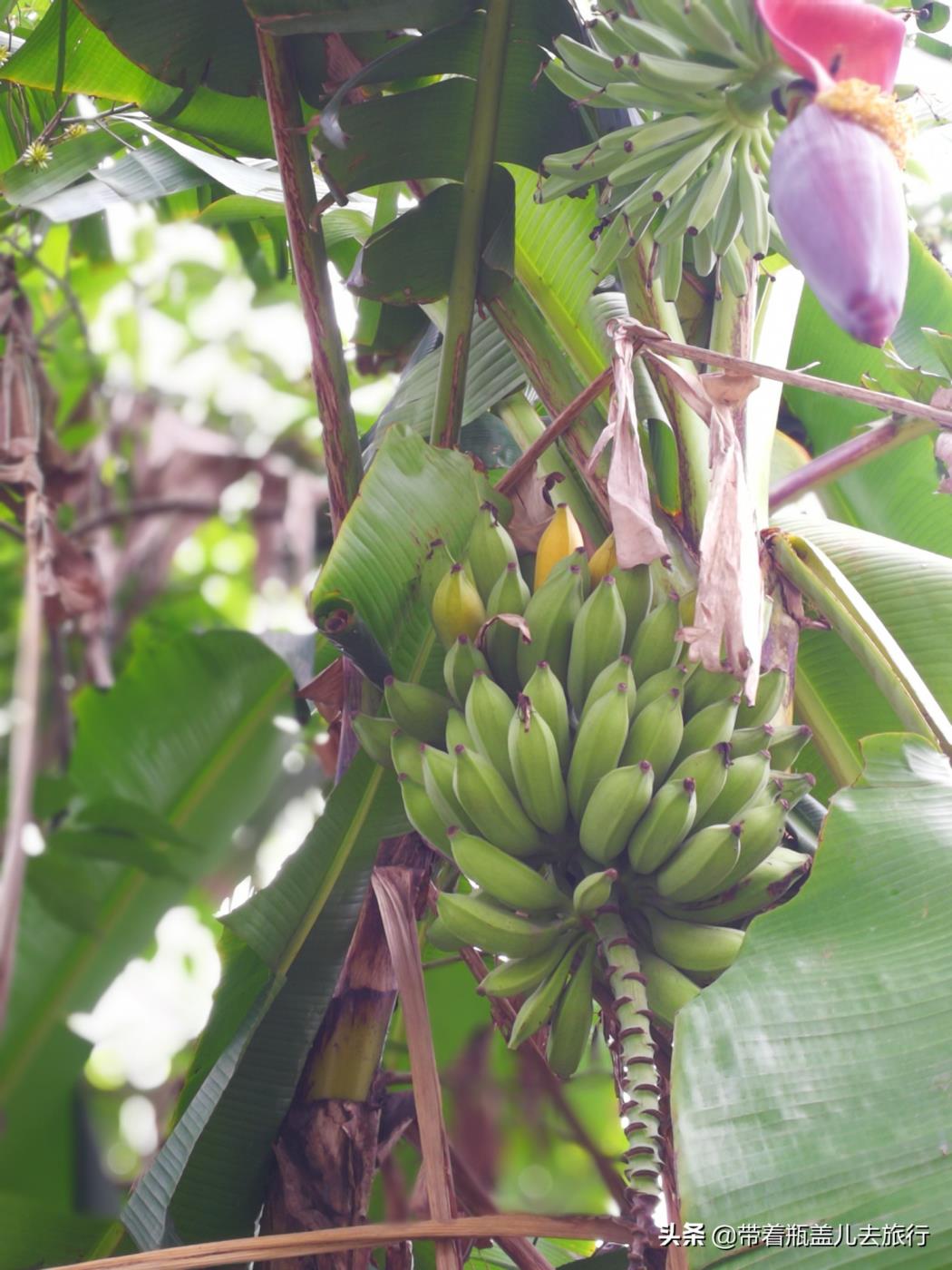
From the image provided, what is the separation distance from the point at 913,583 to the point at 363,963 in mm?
653

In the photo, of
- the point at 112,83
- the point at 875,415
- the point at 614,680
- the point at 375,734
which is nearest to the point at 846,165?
the point at 614,680

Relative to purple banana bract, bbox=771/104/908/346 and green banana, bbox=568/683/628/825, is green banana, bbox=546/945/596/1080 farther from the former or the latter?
purple banana bract, bbox=771/104/908/346

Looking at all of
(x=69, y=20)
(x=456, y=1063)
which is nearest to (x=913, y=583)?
(x=456, y=1063)

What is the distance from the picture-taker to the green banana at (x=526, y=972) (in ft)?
2.81

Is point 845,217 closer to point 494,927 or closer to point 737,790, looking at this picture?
point 737,790

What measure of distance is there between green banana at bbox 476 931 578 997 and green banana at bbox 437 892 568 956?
11 mm

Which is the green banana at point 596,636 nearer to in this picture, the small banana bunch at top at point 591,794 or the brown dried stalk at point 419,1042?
the small banana bunch at top at point 591,794

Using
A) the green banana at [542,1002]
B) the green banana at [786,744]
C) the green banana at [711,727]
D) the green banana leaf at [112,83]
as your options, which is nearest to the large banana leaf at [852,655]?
the green banana at [786,744]

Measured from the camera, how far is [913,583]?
1111 millimetres

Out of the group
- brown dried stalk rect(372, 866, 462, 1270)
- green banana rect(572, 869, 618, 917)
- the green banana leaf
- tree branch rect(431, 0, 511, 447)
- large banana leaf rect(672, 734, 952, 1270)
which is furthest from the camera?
the green banana leaf

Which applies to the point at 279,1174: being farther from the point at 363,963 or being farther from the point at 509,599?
the point at 509,599

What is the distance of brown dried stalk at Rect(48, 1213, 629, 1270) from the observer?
32.4 inches

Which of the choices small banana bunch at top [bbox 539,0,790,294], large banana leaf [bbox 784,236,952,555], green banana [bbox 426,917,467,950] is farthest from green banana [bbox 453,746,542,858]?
large banana leaf [bbox 784,236,952,555]

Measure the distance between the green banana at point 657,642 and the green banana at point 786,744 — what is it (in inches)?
4.3
